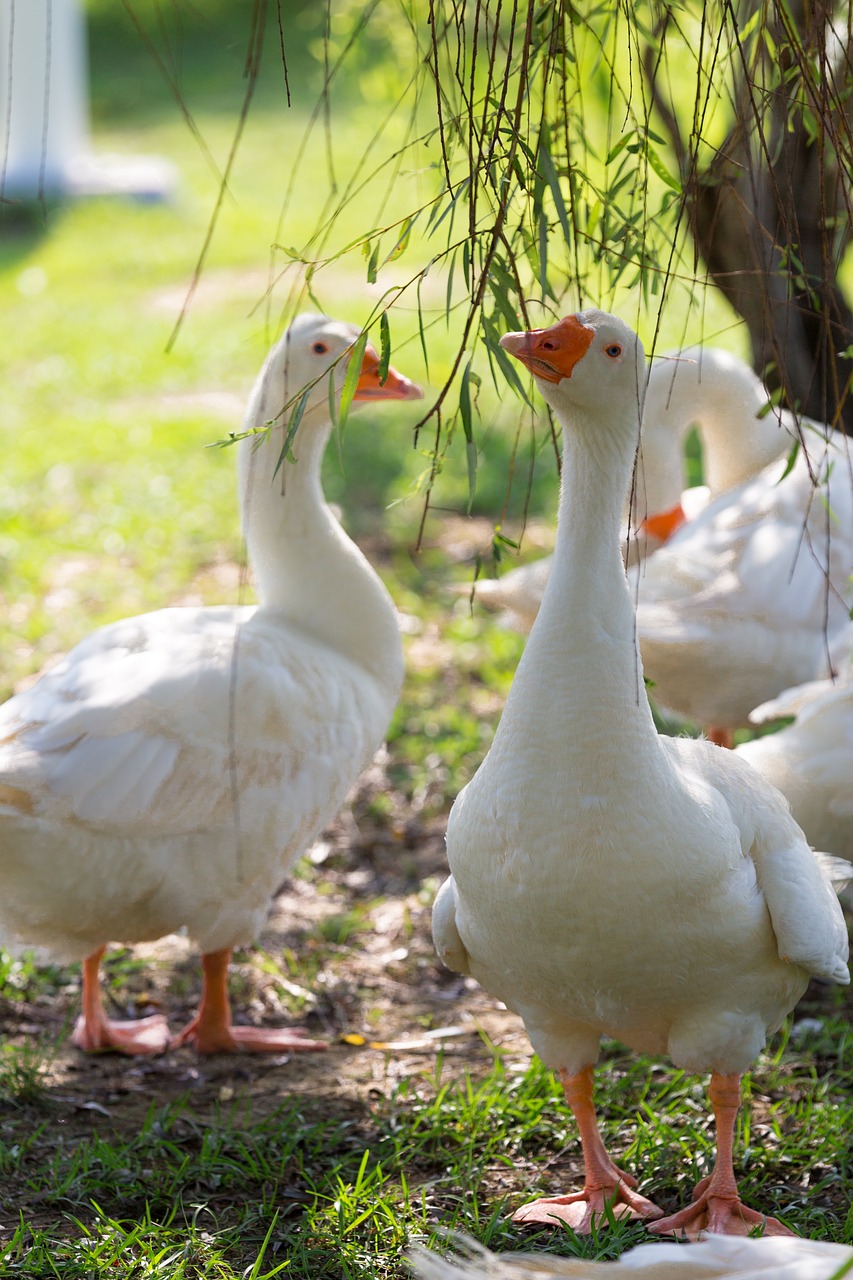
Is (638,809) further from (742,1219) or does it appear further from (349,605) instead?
(349,605)

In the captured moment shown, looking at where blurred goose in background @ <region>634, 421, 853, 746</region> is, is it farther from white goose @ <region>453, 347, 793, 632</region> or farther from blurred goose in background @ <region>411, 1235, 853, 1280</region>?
blurred goose in background @ <region>411, 1235, 853, 1280</region>

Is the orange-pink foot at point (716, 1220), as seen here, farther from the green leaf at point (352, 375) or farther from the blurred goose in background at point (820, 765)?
the green leaf at point (352, 375)

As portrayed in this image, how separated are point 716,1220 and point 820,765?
116 cm

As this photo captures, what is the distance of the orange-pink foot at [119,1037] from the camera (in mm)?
3455

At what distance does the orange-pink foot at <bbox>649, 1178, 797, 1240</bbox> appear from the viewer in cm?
261

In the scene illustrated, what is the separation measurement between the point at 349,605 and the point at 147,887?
930 mm

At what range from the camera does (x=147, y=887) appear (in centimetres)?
322

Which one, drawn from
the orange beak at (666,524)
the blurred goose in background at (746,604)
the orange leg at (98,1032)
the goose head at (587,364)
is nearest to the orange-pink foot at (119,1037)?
the orange leg at (98,1032)

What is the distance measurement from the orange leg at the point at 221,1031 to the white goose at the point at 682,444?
138cm

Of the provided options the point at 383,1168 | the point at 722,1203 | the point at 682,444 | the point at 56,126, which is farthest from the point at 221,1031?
the point at 56,126

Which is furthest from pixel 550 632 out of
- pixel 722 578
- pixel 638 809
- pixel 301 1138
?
pixel 722 578

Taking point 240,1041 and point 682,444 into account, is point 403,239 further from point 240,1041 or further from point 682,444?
point 682,444

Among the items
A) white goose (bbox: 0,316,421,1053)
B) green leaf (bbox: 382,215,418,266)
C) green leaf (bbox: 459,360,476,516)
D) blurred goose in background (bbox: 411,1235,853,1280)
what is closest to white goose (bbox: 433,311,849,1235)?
green leaf (bbox: 459,360,476,516)

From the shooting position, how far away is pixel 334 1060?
3471 millimetres
